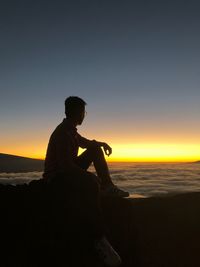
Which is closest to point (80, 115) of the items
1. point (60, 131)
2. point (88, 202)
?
point (60, 131)

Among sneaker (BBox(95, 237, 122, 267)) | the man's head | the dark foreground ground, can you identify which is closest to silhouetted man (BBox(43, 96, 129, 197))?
the man's head

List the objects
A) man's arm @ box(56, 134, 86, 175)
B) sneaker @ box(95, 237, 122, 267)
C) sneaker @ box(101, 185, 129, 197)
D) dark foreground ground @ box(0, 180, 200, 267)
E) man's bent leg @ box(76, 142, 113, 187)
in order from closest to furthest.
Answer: sneaker @ box(95, 237, 122, 267)
man's arm @ box(56, 134, 86, 175)
dark foreground ground @ box(0, 180, 200, 267)
man's bent leg @ box(76, 142, 113, 187)
sneaker @ box(101, 185, 129, 197)

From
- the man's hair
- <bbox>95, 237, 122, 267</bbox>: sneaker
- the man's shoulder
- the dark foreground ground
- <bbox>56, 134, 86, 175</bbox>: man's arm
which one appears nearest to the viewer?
<bbox>95, 237, 122, 267</bbox>: sneaker

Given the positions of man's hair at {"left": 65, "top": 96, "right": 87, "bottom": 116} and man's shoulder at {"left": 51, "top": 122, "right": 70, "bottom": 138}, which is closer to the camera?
man's shoulder at {"left": 51, "top": 122, "right": 70, "bottom": 138}

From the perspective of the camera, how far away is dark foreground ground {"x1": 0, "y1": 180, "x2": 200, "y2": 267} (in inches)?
310

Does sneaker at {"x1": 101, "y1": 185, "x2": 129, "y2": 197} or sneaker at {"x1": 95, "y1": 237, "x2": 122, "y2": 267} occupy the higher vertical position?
sneaker at {"x1": 101, "y1": 185, "x2": 129, "y2": 197}

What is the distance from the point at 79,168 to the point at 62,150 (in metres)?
0.45

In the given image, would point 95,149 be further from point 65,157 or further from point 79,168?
point 65,157

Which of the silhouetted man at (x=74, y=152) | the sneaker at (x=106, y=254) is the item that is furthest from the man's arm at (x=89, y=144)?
the sneaker at (x=106, y=254)

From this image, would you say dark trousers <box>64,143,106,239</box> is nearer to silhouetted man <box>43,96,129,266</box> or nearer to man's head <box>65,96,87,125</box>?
silhouetted man <box>43,96,129,266</box>

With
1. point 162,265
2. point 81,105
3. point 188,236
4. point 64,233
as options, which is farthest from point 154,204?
point 81,105

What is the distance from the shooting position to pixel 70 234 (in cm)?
800

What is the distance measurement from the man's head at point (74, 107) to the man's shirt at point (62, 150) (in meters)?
0.14

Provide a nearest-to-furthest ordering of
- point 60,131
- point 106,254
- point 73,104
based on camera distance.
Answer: point 106,254, point 60,131, point 73,104
